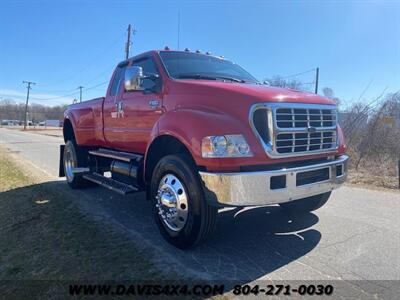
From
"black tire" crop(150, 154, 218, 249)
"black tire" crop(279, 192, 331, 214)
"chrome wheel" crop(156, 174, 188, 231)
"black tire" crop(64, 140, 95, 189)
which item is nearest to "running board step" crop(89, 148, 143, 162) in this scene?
"black tire" crop(64, 140, 95, 189)

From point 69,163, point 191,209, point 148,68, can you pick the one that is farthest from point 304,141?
point 69,163

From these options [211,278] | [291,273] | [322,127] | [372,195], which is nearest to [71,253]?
[211,278]

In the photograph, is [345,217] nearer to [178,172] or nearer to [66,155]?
[178,172]

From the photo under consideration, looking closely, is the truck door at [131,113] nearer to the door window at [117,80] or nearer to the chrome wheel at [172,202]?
the door window at [117,80]

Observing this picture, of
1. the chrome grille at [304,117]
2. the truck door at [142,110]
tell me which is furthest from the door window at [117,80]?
the chrome grille at [304,117]

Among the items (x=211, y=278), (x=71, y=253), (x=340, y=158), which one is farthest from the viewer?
(x=340, y=158)

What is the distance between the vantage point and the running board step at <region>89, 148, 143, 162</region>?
4.98m

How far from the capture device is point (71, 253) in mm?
3900

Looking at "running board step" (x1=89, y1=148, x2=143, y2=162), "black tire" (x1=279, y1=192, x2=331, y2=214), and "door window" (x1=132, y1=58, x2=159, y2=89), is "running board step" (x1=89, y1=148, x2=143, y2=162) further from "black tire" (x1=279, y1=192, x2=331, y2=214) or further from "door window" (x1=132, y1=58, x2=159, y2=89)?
"black tire" (x1=279, y1=192, x2=331, y2=214)

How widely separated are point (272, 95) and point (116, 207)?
343 cm

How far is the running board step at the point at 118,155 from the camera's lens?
4.98 m

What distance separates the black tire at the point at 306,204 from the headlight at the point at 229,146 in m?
1.98

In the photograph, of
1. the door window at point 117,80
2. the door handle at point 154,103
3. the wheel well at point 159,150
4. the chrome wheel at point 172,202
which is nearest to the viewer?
the chrome wheel at point 172,202

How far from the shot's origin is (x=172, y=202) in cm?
380
